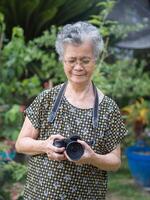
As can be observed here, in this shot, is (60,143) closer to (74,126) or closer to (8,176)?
(74,126)

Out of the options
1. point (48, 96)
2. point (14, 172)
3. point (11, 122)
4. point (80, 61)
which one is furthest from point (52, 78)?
point (80, 61)

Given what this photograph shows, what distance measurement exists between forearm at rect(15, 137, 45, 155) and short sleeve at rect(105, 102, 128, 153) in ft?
0.92

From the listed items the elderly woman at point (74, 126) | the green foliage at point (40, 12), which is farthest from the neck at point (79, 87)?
the green foliage at point (40, 12)

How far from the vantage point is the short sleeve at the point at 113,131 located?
2.26 metres

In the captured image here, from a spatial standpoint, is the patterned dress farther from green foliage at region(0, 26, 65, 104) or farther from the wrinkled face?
green foliage at region(0, 26, 65, 104)

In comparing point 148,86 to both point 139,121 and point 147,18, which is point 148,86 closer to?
point 139,121

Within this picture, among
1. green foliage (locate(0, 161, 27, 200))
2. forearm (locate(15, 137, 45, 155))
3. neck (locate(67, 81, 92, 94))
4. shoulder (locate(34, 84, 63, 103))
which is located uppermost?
neck (locate(67, 81, 92, 94))

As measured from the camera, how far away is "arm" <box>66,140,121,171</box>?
2059mm

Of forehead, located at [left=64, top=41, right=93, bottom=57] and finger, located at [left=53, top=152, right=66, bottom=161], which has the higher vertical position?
forehead, located at [left=64, top=41, right=93, bottom=57]

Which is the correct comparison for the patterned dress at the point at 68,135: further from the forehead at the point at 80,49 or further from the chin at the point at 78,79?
the forehead at the point at 80,49

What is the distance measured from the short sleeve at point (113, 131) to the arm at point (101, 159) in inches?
1.1

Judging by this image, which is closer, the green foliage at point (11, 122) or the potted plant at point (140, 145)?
the green foliage at point (11, 122)

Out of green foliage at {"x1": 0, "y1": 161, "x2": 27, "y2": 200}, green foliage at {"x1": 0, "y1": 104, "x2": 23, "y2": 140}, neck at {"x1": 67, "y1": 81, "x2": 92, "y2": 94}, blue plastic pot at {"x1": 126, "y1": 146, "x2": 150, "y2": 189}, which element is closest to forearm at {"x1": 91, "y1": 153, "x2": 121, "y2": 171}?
neck at {"x1": 67, "y1": 81, "x2": 92, "y2": 94}

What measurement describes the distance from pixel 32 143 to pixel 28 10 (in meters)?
5.36
